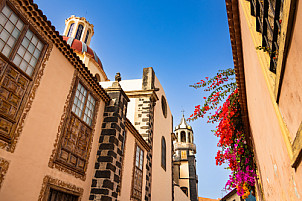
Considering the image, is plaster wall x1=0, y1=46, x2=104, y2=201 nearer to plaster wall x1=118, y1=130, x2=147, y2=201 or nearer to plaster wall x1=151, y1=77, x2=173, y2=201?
plaster wall x1=118, y1=130, x2=147, y2=201

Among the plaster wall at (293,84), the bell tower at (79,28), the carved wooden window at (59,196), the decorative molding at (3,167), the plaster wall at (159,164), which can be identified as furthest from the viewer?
the bell tower at (79,28)

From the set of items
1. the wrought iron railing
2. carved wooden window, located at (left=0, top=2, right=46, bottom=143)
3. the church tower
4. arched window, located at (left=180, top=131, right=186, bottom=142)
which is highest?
arched window, located at (left=180, top=131, right=186, bottom=142)

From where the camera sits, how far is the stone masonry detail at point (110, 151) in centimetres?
689

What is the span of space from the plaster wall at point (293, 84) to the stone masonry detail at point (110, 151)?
620cm

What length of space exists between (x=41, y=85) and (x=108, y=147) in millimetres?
3231

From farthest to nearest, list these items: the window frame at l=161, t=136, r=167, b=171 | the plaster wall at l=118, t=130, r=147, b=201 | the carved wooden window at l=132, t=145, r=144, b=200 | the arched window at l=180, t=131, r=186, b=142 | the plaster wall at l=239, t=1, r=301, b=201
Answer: the arched window at l=180, t=131, r=186, b=142, the window frame at l=161, t=136, r=167, b=171, the carved wooden window at l=132, t=145, r=144, b=200, the plaster wall at l=118, t=130, r=147, b=201, the plaster wall at l=239, t=1, r=301, b=201

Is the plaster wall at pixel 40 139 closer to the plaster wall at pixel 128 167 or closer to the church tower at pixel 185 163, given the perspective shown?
the plaster wall at pixel 128 167

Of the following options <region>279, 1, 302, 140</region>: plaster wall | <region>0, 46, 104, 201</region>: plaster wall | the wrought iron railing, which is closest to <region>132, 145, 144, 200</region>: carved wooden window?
<region>0, 46, 104, 201</region>: plaster wall

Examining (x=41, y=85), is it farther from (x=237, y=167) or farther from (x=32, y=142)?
(x=237, y=167)

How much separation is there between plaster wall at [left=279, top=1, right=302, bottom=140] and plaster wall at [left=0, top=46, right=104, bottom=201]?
4581mm

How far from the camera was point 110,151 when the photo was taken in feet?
24.4

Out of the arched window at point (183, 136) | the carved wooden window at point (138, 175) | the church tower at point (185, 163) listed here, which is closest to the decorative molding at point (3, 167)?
the carved wooden window at point (138, 175)

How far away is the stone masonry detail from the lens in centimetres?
689

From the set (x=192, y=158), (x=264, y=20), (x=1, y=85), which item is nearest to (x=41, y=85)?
(x=1, y=85)
